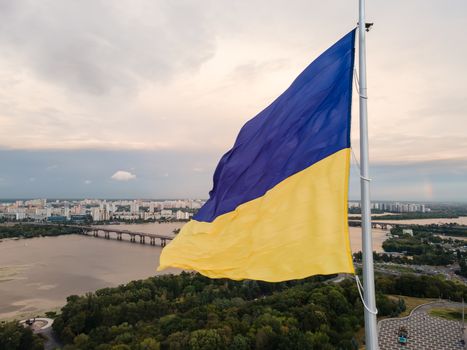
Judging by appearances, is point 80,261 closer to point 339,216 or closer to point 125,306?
point 125,306

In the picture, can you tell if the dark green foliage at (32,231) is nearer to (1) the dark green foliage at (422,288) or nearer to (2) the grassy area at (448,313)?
(1) the dark green foliage at (422,288)

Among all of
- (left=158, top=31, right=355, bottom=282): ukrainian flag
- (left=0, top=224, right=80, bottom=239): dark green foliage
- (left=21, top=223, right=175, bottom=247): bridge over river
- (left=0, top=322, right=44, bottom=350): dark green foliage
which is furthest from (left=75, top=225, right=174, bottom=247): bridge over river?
(left=158, top=31, right=355, bottom=282): ukrainian flag

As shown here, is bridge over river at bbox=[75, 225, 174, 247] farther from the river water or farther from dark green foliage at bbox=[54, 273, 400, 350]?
dark green foliage at bbox=[54, 273, 400, 350]

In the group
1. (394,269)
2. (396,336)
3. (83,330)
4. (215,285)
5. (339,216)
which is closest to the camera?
(339,216)

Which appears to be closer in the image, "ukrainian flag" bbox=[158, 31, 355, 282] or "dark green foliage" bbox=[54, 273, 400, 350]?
"ukrainian flag" bbox=[158, 31, 355, 282]

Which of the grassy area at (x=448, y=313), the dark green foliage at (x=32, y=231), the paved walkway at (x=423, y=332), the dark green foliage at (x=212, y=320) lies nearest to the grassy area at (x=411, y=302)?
the paved walkway at (x=423, y=332)

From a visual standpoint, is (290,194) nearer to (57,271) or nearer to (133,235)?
(57,271)

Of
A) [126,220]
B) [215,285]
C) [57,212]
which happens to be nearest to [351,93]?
[215,285]
